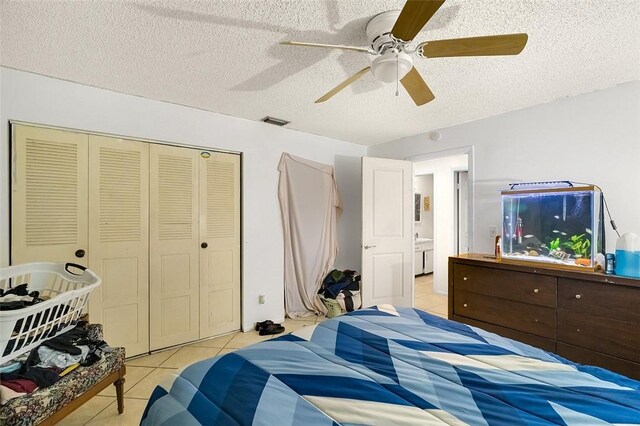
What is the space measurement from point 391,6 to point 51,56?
2213mm

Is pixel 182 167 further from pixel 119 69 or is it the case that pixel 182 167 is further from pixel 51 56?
pixel 51 56

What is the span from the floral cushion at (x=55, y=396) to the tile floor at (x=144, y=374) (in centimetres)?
35

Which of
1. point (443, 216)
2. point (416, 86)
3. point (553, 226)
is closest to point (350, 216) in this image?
point (443, 216)

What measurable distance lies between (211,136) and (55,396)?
7.56 ft

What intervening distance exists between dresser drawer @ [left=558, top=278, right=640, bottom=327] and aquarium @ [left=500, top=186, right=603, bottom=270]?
0.19 m

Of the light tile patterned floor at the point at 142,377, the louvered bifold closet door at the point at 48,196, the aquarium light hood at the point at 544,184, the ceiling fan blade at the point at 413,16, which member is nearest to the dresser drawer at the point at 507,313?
the aquarium light hood at the point at 544,184

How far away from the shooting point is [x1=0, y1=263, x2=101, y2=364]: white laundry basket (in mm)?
1326

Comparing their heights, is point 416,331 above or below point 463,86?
below

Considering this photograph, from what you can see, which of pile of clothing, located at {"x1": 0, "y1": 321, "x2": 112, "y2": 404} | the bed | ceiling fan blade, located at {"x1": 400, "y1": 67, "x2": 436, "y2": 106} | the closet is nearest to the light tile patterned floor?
the closet

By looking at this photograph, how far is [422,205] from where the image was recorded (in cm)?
616

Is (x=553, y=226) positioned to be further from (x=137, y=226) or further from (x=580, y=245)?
(x=137, y=226)

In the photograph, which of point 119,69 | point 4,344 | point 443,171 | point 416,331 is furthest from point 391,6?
point 443,171

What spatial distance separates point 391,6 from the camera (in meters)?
1.42

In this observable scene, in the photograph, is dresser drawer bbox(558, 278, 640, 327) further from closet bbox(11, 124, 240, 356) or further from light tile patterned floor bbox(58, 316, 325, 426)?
closet bbox(11, 124, 240, 356)
